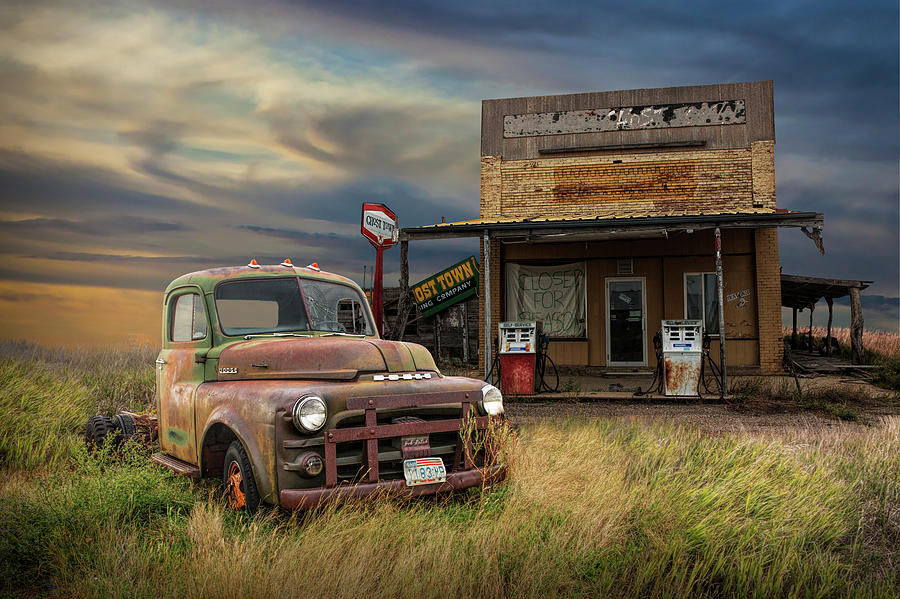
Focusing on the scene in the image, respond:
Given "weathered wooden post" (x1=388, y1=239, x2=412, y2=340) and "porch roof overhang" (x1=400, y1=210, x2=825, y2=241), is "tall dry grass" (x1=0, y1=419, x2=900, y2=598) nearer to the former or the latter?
"porch roof overhang" (x1=400, y1=210, x2=825, y2=241)

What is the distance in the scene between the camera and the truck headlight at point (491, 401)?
517 centimetres

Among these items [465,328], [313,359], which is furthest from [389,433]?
[465,328]

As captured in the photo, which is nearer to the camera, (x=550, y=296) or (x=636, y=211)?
(x=636, y=211)

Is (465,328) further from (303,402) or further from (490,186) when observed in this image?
(303,402)

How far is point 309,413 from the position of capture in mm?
4359

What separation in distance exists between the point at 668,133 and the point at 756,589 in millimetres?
15208

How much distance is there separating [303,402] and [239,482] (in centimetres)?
90

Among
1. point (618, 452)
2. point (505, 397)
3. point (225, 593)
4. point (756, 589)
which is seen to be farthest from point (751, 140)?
point (225, 593)

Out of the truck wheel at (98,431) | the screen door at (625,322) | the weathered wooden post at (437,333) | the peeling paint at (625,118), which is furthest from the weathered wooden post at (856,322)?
the truck wheel at (98,431)

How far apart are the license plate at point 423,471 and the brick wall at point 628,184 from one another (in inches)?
516

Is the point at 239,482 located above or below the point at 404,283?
below

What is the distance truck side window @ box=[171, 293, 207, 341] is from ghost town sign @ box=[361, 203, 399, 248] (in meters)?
6.23

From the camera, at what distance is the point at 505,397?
1338cm

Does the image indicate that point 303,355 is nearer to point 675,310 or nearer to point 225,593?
point 225,593
